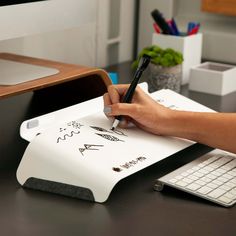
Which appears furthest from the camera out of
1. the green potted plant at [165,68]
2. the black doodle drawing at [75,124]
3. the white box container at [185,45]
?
the white box container at [185,45]

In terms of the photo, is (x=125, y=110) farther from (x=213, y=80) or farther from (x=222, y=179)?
(x=213, y=80)

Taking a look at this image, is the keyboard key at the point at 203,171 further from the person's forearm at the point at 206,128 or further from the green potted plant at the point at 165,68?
the green potted plant at the point at 165,68

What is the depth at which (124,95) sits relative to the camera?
115 cm

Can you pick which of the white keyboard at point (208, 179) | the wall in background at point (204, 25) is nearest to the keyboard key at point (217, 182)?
the white keyboard at point (208, 179)

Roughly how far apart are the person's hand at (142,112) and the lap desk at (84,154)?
2cm

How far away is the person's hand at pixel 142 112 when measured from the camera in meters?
1.10

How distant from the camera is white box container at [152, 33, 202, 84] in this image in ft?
5.47

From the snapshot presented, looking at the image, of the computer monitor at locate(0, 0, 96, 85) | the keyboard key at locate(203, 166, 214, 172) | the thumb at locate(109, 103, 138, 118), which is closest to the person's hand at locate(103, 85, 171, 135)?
the thumb at locate(109, 103, 138, 118)

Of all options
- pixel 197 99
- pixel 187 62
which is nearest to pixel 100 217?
pixel 197 99

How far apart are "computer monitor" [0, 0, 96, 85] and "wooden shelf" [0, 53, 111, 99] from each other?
24mm

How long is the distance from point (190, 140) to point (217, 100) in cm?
49

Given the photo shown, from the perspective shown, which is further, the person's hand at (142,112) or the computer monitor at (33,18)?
the computer monitor at (33,18)

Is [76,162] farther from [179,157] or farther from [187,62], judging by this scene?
[187,62]

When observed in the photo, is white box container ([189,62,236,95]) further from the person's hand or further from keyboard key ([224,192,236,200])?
keyboard key ([224,192,236,200])
